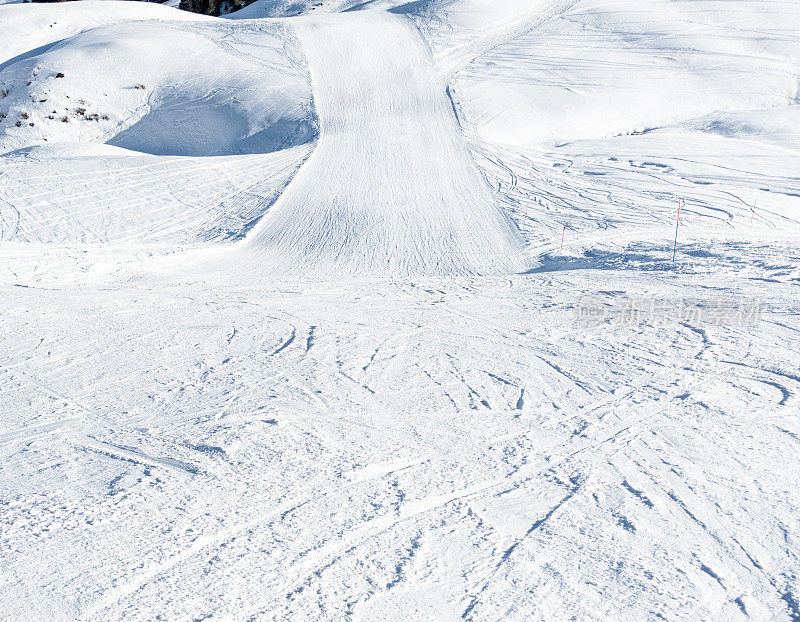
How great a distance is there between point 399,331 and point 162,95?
14.7m

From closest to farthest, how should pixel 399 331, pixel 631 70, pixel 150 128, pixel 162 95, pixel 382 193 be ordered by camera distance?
pixel 399 331 < pixel 382 193 < pixel 150 128 < pixel 162 95 < pixel 631 70

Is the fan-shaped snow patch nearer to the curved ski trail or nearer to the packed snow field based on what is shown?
the packed snow field

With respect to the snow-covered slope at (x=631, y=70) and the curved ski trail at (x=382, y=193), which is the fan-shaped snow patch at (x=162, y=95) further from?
the snow-covered slope at (x=631, y=70)

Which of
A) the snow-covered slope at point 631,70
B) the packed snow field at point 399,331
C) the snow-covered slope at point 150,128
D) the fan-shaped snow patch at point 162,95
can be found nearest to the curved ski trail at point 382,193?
the packed snow field at point 399,331

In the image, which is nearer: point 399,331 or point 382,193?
point 399,331

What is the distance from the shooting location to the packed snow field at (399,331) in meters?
4.39

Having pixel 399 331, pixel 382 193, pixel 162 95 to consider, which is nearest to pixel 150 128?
pixel 162 95

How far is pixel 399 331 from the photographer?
8758 mm

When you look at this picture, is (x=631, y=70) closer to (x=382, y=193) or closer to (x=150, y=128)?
(x=382, y=193)

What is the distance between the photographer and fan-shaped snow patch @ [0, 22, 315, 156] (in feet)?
62.0

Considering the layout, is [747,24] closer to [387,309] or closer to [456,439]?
[387,309]

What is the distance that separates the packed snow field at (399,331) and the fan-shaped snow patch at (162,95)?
93mm

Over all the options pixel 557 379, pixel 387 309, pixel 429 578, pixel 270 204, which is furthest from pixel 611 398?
pixel 270 204

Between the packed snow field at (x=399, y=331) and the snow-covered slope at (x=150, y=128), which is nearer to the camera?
the packed snow field at (x=399, y=331)
